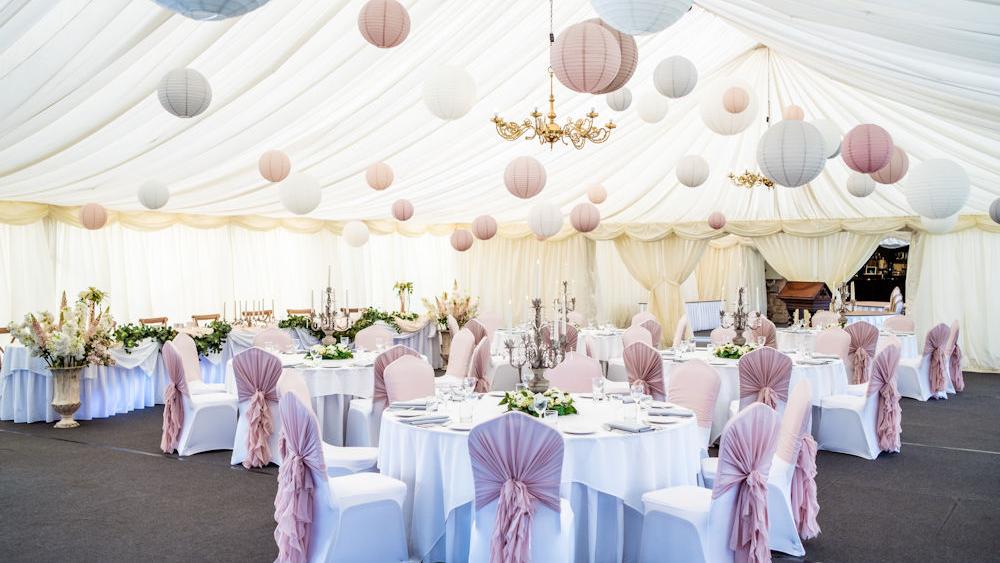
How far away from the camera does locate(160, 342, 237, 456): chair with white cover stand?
6.52 metres

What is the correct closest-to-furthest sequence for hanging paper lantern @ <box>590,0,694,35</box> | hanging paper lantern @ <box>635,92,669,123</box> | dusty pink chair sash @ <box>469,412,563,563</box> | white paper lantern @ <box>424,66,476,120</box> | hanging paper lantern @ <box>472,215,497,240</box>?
hanging paper lantern @ <box>590,0,694,35</box> → dusty pink chair sash @ <box>469,412,563,563</box> → white paper lantern @ <box>424,66,476,120</box> → hanging paper lantern @ <box>635,92,669,123</box> → hanging paper lantern @ <box>472,215,497,240</box>

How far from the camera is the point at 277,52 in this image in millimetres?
5945

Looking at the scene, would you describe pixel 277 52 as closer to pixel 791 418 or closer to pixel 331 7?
pixel 331 7

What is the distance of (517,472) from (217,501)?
114 inches

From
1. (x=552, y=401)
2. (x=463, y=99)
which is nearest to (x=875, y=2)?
(x=552, y=401)

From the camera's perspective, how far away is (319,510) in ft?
12.0

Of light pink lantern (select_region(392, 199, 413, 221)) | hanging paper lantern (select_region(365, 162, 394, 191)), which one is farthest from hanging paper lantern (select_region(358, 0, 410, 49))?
light pink lantern (select_region(392, 199, 413, 221))

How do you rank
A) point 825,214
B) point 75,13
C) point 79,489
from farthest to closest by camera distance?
1. point 825,214
2. point 79,489
3. point 75,13

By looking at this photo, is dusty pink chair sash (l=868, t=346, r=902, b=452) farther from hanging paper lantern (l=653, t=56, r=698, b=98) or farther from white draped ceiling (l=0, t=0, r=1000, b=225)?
hanging paper lantern (l=653, t=56, r=698, b=98)

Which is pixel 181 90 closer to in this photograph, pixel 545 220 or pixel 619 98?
pixel 619 98

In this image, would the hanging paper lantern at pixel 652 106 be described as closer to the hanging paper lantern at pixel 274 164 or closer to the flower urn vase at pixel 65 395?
the hanging paper lantern at pixel 274 164

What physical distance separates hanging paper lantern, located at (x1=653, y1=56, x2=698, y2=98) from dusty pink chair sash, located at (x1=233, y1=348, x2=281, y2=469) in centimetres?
401

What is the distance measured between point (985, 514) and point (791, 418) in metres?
1.99

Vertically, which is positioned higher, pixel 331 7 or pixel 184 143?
pixel 331 7
